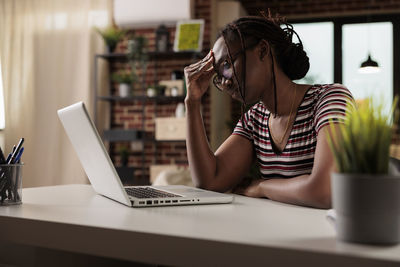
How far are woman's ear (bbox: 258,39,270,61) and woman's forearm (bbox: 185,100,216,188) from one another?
285 millimetres

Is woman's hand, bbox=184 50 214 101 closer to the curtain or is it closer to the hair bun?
the hair bun

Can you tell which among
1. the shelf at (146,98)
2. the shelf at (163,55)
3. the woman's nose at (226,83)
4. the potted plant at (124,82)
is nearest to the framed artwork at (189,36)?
the shelf at (163,55)

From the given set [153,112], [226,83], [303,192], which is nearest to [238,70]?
[226,83]

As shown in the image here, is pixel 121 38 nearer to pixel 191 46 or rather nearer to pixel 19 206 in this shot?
pixel 191 46

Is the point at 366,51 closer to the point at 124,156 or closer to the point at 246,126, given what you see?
the point at 124,156

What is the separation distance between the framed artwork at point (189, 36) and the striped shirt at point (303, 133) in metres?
3.20

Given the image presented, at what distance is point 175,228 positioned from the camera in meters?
0.72

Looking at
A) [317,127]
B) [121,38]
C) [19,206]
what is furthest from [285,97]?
[121,38]

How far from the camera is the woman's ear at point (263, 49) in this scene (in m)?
1.46

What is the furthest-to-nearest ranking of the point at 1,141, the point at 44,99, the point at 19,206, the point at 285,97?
the point at 44,99 → the point at 1,141 → the point at 285,97 → the point at 19,206

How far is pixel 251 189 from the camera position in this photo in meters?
1.37

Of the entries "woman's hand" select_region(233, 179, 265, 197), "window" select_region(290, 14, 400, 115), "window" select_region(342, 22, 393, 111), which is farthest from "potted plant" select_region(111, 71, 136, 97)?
"woman's hand" select_region(233, 179, 265, 197)

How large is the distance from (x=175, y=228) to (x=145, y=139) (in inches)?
168

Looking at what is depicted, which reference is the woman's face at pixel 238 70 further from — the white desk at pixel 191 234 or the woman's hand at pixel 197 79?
the white desk at pixel 191 234
